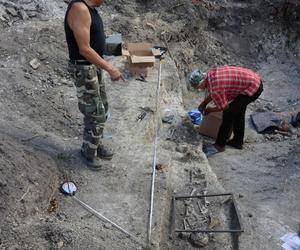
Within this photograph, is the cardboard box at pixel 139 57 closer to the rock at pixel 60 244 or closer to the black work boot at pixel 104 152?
the black work boot at pixel 104 152

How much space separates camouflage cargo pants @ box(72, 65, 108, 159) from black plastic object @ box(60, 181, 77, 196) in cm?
52

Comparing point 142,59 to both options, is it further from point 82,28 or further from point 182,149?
point 82,28

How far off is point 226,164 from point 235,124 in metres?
0.73

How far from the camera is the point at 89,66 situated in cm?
517

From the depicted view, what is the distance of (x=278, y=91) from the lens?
10000 mm

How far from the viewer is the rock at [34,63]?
7676 mm

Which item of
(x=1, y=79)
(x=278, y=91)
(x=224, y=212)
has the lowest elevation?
(x=278, y=91)

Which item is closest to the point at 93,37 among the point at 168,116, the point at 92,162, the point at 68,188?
the point at 92,162

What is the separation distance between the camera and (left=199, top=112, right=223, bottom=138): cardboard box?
7.43 m

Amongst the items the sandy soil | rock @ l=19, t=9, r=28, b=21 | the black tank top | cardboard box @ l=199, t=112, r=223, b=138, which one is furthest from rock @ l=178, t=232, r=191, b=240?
rock @ l=19, t=9, r=28, b=21

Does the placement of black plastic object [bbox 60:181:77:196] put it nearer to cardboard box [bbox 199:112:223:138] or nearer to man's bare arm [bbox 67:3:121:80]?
man's bare arm [bbox 67:3:121:80]

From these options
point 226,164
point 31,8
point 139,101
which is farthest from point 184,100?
point 31,8

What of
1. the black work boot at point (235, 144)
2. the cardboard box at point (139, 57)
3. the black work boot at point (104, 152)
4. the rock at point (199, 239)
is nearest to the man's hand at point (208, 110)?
the black work boot at point (235, 144)

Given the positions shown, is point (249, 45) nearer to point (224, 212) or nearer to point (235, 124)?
point (235, 124)
